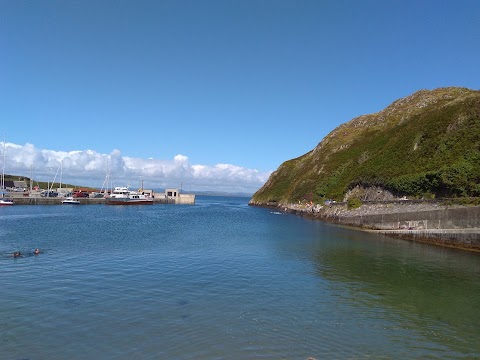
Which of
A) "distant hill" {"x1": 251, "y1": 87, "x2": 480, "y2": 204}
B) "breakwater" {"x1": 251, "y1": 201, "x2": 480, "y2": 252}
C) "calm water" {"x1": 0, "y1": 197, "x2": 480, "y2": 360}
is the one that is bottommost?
"calm water" {"x1": 0, "y1": 197, "x2": 480, "y2": 360}

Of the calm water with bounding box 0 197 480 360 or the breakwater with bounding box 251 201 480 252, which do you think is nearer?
the calm water with bounding box 0 197 480 360

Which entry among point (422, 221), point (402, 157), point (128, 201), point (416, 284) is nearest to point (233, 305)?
point (416, 284)

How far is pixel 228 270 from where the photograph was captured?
31656 millimetres

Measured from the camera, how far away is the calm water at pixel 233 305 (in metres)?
16.0

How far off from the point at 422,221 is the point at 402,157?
114ft

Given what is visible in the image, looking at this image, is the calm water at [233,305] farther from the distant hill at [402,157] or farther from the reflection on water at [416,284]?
the distant hill at [402,157]

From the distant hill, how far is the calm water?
21147mm

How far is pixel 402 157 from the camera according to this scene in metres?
84.8

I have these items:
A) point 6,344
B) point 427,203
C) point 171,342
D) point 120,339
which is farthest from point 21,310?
point 427,203

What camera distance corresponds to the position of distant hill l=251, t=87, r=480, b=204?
193ft

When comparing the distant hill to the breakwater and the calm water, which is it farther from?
the calm water

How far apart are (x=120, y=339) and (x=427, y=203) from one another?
5018 cm

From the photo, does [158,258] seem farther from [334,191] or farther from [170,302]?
[334,191]

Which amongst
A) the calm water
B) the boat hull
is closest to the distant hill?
the calm water
